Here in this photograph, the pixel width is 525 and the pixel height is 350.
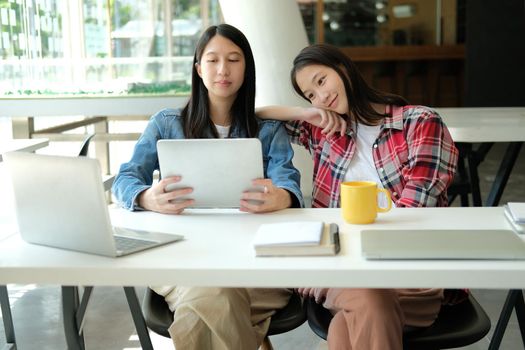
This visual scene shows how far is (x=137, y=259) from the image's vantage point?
152cm

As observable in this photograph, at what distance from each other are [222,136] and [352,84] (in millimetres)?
440

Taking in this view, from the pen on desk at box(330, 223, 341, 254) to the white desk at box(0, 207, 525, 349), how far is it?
2 centimetres

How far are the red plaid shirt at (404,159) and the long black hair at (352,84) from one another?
1.7 inches

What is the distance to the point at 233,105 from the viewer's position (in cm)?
242

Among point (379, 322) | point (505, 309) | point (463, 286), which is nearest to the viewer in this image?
point (463, 286)

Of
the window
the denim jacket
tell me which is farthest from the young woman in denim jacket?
the window

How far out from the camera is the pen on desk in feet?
5.03

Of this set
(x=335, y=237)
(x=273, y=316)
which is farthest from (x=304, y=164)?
(x=335, y=237)

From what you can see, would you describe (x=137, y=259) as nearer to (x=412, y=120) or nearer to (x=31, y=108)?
(x=412, y=120)

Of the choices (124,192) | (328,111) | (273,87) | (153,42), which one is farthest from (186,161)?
(153,42)

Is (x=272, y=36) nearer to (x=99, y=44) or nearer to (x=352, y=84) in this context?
(x=99, y=44)

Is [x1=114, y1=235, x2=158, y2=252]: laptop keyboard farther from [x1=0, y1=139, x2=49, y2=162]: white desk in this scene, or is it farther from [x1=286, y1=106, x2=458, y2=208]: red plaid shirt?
[x1=0, y1=139, x2=49, y2=162]: white desk

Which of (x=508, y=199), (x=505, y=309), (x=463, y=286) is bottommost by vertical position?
(x=508, y=199)

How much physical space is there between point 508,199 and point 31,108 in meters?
3.62
